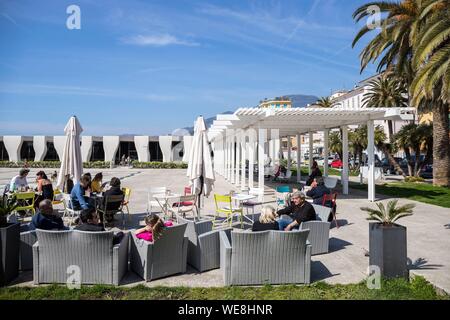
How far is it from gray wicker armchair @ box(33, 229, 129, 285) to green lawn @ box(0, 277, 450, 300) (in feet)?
0.48

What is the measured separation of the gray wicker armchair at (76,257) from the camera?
4418 millimetres

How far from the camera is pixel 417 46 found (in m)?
11.5

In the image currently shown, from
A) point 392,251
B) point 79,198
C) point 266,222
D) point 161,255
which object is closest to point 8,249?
point 161,255

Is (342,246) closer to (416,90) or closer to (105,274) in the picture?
(105,274)

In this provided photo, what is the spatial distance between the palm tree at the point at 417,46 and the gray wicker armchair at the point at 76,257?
1001 centimetres

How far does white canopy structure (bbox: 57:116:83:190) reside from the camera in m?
8.42

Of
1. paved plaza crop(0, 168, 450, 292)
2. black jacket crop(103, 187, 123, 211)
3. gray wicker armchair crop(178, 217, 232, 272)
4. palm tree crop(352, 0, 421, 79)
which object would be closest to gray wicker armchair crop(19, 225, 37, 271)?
paved plaza crop(0, 168, 450, 292)

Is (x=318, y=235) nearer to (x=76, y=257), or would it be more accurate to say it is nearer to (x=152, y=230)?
(x=152, y=230)

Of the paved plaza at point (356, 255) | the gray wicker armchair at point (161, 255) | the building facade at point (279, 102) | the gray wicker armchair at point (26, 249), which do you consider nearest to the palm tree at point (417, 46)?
the paved plaza at point (356, 255)

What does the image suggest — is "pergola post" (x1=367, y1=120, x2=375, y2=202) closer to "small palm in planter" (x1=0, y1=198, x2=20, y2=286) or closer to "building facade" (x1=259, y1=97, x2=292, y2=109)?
"small palm in planter" (x1=0, y1=198, x2=20, y2=286)

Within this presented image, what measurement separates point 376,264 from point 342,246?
75.2 inches

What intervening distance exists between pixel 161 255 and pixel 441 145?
16.9 meters

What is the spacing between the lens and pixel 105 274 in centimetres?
449
